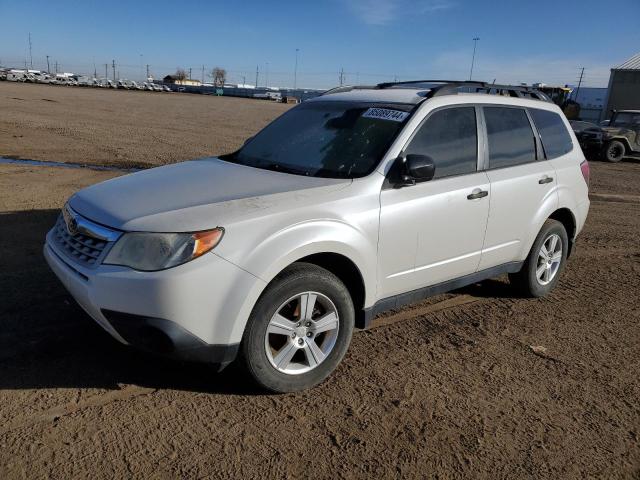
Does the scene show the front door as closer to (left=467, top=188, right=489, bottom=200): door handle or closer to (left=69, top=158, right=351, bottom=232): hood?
(left=467, top=188, right=489, bottom=200): door handle

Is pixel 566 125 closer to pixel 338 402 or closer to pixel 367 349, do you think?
pixel 367 349

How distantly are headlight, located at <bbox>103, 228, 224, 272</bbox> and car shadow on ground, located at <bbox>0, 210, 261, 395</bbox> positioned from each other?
67cm

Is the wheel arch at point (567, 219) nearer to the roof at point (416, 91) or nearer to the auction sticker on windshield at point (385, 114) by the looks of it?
the roof at point (416, 91)

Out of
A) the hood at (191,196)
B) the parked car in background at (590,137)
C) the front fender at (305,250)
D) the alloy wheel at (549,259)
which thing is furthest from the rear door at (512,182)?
the parked car in background at (590,137)

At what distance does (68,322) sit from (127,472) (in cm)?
179

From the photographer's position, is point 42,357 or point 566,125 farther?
point 566,125

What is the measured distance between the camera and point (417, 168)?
3.58 m

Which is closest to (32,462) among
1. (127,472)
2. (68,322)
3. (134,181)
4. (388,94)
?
(127,472)

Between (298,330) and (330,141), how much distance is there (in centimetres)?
152

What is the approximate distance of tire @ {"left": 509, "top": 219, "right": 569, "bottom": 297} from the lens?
4.93 m

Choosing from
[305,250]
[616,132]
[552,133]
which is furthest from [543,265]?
[616,132]

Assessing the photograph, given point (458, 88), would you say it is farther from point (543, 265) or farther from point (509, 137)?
point (543, 265)

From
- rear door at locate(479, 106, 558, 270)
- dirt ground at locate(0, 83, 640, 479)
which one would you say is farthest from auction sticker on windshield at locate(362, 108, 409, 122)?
dirt ground at locate(0, 83, 640, 479)

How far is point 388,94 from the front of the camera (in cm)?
438
